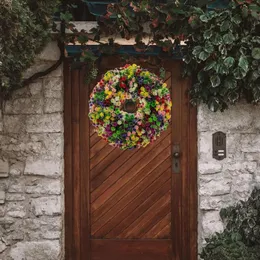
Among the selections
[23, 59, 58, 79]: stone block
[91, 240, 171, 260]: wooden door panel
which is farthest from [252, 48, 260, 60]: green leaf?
[91, 240, 171, 260]: wooden door panel

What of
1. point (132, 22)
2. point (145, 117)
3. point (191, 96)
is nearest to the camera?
point (145, 117)

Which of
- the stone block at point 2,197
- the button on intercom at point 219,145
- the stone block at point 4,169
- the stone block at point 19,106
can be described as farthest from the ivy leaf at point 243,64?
the stone block at point 2,197

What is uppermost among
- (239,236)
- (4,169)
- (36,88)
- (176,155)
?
(36,88)

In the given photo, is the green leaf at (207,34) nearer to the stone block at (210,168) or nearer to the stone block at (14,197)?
the stone block at (210,168)

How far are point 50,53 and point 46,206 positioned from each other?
1.50 metres

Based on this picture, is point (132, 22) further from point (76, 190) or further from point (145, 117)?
point (76, 190)

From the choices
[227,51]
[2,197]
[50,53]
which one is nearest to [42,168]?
[2,197]

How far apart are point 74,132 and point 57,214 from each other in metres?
0.85

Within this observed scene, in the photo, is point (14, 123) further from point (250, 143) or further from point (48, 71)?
point (250, 143)

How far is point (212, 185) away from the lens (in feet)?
16.6

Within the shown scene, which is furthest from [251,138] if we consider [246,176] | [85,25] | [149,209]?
[85,25]

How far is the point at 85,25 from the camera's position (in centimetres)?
505

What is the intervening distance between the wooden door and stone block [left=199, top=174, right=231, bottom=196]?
249mm

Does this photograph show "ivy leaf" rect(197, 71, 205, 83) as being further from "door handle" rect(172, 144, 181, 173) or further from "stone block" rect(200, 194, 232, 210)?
"stone block" rect(200, 194, 232, 210)
